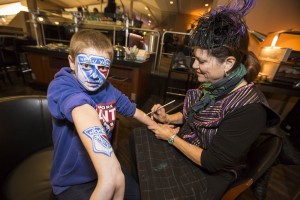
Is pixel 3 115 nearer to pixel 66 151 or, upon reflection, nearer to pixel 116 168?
pixel 66 151

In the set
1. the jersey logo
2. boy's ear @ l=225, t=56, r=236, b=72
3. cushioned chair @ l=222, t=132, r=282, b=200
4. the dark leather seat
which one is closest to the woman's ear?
boy's ear @ l=225, t=56, r=236, b=72

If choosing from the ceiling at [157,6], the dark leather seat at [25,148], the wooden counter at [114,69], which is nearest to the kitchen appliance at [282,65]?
the wooden counter at [114,69]

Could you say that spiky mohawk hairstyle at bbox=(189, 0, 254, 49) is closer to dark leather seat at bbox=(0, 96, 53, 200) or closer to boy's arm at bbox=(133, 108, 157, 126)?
boy's arm at bbox=(133, 108, 157, 126)

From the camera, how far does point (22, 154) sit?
0.89 m

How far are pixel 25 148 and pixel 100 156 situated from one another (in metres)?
0.79

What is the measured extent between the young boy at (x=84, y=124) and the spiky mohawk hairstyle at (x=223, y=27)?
47 centimetres

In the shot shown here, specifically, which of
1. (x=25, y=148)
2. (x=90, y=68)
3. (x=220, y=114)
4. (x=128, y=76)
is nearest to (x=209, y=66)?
(x=220, y=114)

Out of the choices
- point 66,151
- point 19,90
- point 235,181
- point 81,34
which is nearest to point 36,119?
point 66,151

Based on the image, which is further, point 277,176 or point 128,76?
point 128,76

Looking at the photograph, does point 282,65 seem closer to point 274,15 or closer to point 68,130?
point 274,15

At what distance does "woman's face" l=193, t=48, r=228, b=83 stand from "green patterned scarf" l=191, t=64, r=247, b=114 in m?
0.04

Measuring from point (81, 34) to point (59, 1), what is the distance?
9352mm

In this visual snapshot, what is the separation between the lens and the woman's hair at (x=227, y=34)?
701 millimetres

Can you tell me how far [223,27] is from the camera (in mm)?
720
